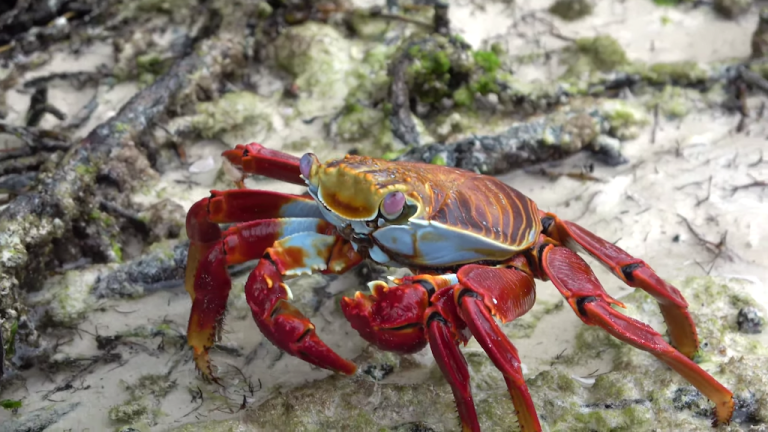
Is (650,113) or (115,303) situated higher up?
(650,113)

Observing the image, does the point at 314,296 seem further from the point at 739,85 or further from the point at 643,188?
the point at 739,85

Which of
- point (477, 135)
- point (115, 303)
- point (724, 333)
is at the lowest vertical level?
point (115, 303)

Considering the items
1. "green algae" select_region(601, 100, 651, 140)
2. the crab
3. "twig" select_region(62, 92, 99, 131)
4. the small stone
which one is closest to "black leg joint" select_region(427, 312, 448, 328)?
the crab

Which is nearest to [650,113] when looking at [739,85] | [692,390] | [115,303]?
[739,85]

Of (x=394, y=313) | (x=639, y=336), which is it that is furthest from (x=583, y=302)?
(x=394, y=313)

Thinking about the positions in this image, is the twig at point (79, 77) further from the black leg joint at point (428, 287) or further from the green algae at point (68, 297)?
the black leg joint at point (428, 287)

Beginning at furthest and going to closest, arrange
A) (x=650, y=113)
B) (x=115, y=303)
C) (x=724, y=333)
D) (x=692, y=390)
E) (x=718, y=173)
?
(x=650, y=113)
(x=718, y=173)
(x=115, y=303)
(x=724, y=333)
(x=692, y=390)

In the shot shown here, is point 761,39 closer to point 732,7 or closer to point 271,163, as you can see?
point 732,7
